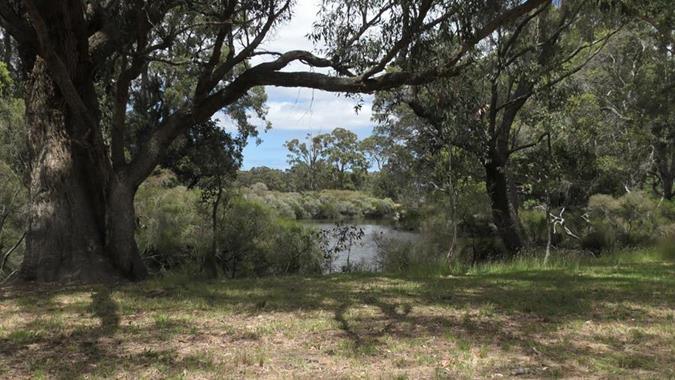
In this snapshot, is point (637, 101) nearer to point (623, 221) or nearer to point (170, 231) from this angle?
point (623, 221)

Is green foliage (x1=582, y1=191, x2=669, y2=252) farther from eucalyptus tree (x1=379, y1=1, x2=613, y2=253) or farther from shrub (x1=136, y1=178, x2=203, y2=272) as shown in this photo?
shrub (x1=136, y1=178, x2=203, y2=272)

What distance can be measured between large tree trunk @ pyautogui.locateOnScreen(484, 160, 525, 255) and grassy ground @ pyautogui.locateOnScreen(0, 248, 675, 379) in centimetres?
670

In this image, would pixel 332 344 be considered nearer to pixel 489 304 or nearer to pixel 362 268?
pixel 489 304

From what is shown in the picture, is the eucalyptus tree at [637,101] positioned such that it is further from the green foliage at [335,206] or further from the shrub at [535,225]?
the green foliage at [335,206]

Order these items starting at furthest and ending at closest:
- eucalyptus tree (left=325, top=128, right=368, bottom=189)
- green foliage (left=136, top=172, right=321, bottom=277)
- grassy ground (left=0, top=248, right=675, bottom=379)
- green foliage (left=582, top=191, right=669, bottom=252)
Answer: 1. eucalyptus tree (left=325, top=128, right=368, bottom=189)
2. green foliage (left=582, top=191, right=669, bottom=252)
3. green foliage (left=136, top=172, right=321, bottom=277)
4. grassy ground (left=0, top=248, right=675, bottom=379)

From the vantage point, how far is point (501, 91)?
16859mm

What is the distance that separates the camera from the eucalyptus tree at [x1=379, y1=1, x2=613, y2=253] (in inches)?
445

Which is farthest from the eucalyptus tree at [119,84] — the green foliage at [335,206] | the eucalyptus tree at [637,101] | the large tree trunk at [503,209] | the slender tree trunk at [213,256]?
the green foliage at [335,206]

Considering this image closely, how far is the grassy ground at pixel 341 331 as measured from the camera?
174 inches

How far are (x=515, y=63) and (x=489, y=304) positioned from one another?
Result: 8.52 m

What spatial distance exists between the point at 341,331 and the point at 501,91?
1293 cm

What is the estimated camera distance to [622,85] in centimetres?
2683

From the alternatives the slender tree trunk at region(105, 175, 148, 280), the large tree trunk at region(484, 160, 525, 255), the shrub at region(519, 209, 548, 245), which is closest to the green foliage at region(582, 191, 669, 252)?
the shrub at region(519, 209, 548, 245)

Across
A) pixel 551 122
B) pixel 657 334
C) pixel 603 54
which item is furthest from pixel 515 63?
pixel 603 54
